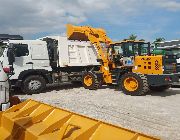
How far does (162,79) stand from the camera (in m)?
12.1

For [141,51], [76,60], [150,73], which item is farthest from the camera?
[76,60]

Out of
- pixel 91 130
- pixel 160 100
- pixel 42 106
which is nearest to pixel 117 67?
pixel 160 100

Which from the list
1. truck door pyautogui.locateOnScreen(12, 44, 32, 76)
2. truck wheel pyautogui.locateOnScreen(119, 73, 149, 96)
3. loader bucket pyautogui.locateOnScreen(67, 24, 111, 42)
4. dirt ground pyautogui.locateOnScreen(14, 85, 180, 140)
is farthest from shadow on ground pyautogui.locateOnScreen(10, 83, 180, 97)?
loader bucket pyautogui.locateOnScreen(67, 24, 111, 42)

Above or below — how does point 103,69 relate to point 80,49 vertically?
below

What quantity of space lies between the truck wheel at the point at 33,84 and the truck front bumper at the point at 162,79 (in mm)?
4939

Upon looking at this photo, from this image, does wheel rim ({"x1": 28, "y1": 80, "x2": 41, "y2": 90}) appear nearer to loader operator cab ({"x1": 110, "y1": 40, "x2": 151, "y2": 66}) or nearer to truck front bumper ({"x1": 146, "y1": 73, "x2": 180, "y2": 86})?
loader operator cab ({"x1": 110, "y1": 40, "x2": 151, "y2": 66})

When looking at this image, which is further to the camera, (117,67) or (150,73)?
(117,67)

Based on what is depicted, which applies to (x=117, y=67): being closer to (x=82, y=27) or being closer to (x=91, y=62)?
(x=91, y=62)

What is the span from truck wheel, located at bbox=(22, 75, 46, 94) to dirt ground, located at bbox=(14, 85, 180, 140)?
32 cm

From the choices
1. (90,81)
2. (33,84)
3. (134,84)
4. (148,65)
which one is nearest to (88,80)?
(90,81)

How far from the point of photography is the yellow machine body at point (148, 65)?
1220 centimetres

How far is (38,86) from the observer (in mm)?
13758

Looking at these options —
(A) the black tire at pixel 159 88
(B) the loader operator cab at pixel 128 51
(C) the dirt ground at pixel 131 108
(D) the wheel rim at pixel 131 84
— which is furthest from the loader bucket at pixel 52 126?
(A) the black tire at pixel 159 88

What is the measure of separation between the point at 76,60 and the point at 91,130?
434 inches
